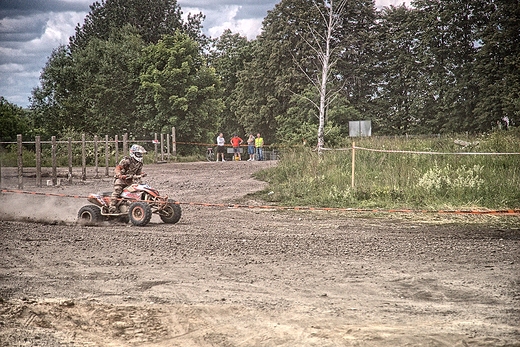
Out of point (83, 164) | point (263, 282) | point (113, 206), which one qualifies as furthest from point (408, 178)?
point (83, 164)

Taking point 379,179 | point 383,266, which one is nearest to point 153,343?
point 383,266

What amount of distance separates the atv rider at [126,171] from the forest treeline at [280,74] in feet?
7.19

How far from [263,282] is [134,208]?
4.98 metres

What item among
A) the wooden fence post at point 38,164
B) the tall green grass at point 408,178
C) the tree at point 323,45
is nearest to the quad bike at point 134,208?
the tall green grass at point 408,178

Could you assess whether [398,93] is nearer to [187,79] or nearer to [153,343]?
[187,79]

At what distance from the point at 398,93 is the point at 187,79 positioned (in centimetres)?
907

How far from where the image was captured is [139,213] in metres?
11.2

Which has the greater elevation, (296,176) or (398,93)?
(398,93)

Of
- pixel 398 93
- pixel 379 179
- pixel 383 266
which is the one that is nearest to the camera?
pixel 383 266

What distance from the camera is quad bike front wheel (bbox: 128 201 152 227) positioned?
11068 mm

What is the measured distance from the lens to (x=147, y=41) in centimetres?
1789

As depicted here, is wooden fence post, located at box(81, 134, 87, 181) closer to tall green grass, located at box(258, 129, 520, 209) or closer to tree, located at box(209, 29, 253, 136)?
tall green grass, located at box(258, 129, 520, 209)

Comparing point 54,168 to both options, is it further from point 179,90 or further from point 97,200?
point 97,200

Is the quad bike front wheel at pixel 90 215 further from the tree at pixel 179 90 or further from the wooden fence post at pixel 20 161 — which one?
the tree at pixel 179 90
